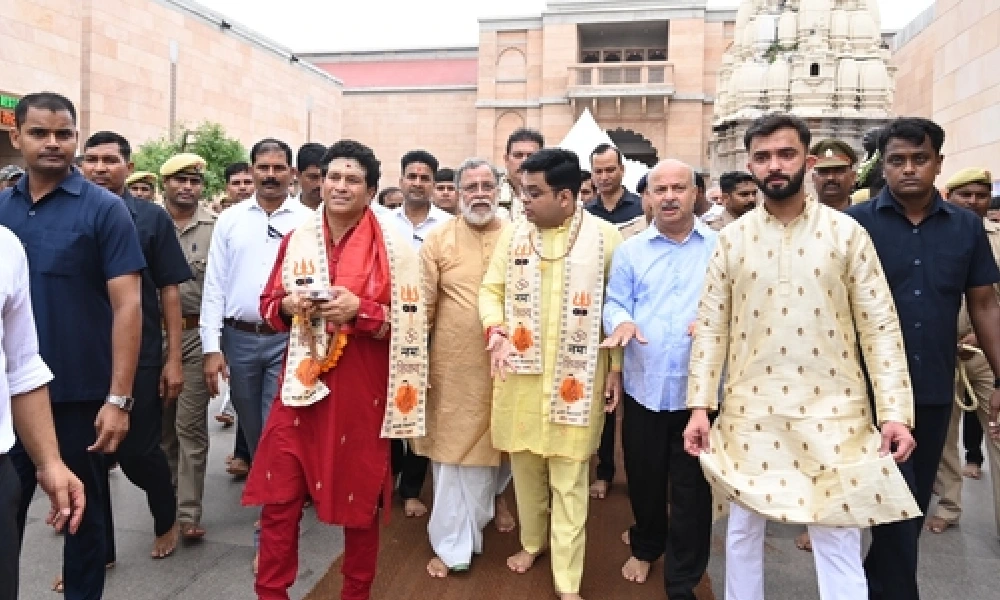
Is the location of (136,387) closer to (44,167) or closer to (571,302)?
(44,167)

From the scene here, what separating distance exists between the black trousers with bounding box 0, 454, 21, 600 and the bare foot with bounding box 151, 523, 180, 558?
1.80 metres

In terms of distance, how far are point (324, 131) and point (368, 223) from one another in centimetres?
2619

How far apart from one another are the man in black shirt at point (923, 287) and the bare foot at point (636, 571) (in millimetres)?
931

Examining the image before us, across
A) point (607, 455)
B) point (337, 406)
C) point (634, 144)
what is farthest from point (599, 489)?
point (634, 144)

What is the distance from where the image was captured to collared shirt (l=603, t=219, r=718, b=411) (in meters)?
2.99

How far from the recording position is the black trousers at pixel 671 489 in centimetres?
298

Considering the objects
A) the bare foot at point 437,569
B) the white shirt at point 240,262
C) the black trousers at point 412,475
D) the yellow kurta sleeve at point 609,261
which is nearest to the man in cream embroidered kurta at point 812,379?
the yellow kurta sleeve at point 609,261

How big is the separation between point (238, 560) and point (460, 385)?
1.36 m

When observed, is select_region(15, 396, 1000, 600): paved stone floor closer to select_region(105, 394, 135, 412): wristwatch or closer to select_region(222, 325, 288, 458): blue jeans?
select_region(222, 325, 288, 458): blue jeans

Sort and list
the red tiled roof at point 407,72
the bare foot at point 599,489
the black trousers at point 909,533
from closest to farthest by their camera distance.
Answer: the black trousers at point 909,533 → the bare foot at point 599,489 → the red tiled roof at point 407,72

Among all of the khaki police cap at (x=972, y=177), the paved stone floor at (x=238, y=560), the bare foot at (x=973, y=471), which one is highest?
the khaki police cap at (x=972, y=177)

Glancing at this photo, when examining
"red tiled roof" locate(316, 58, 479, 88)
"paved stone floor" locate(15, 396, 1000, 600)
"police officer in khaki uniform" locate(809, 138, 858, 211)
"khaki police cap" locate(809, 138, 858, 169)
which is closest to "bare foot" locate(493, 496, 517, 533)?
"paved stone floor" locate(15, 396, 1000, 600)

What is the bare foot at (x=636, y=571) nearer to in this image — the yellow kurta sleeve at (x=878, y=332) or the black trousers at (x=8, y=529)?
the yellow kurta sleeve at (x=878, y=332)

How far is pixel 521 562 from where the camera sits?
3338 mm
